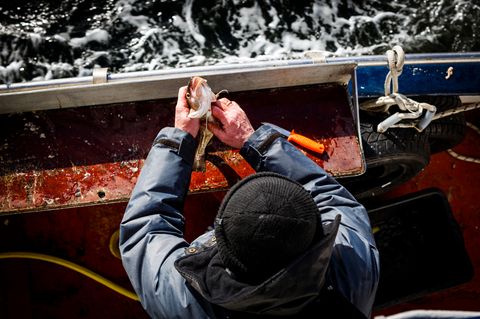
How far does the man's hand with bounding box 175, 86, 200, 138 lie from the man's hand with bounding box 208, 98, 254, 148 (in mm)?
79

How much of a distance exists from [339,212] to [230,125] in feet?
2.00

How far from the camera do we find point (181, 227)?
186cm

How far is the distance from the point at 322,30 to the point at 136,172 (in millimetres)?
2627

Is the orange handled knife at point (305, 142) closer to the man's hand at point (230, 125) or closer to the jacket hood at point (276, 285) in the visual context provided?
the man's hand at point (230, 125)

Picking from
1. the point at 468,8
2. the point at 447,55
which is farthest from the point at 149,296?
the point at 468,8

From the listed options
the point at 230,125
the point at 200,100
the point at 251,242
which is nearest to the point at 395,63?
the point at 230,125

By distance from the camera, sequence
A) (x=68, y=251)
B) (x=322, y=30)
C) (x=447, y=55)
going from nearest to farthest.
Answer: (x=447, y=55) < (x=68, y=251) < (x=322, y=30)

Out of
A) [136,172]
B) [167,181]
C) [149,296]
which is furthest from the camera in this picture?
[136,172]

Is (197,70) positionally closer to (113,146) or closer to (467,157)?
(113,146)

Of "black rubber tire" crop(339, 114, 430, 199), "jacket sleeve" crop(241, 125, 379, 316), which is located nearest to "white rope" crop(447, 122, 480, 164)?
"black rubber tire" crop(339, 114, 430, 199)

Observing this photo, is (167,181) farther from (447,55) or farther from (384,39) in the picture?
(384,39)

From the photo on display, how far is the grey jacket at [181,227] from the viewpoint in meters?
1.62

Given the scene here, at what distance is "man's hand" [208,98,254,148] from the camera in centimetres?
203

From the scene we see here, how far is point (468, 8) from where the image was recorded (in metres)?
4.25
